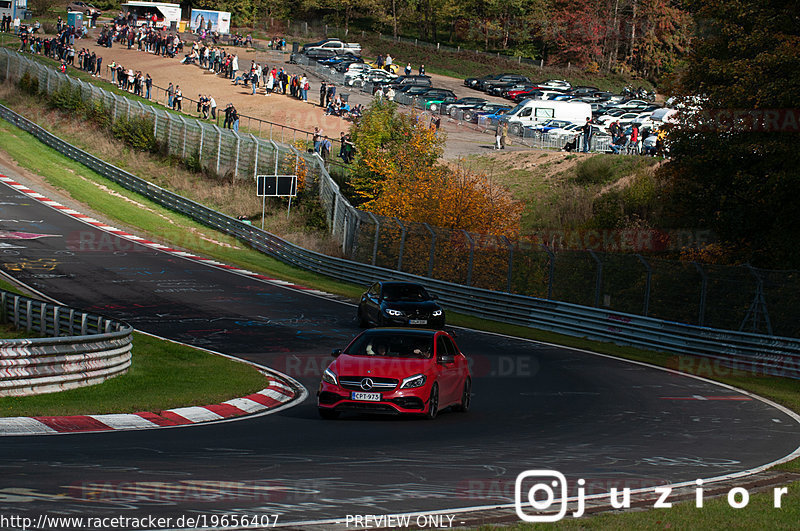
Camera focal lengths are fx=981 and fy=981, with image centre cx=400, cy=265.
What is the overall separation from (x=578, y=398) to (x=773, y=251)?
15347 mm

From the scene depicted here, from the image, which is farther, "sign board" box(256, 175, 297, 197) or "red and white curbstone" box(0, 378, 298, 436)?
"sign board" box(256, 175, 297, 197)

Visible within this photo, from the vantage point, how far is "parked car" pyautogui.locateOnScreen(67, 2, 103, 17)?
312 feet

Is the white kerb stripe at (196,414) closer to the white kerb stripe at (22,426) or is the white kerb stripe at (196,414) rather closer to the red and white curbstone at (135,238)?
the white kerb stripe at (22,426)

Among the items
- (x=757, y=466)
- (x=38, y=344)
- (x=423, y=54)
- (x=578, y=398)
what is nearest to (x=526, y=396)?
(x=578, y=398)

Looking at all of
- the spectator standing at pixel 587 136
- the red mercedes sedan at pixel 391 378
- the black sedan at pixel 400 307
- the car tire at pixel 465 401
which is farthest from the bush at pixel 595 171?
the red mercedes sedan at pixel 391 378

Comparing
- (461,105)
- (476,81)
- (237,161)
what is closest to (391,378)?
(237,161)

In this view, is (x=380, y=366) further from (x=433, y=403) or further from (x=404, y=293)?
(x=404, y=293)

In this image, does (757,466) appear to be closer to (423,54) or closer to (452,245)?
(452,245)

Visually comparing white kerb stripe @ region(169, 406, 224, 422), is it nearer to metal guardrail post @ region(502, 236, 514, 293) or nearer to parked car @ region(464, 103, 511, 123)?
metal guardrail post @ region(502, 236, 514, 293)

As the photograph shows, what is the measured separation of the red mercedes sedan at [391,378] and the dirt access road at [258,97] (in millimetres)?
41777

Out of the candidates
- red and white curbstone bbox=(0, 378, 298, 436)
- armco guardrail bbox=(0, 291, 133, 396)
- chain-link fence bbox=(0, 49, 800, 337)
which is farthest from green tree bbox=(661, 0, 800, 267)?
armco guardrail bbox=(0, 291, 133, 396)

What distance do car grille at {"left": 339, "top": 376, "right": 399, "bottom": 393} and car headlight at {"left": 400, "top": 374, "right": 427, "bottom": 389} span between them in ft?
0.37

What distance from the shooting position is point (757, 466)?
11008mm

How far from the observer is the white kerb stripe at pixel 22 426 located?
11.3m
